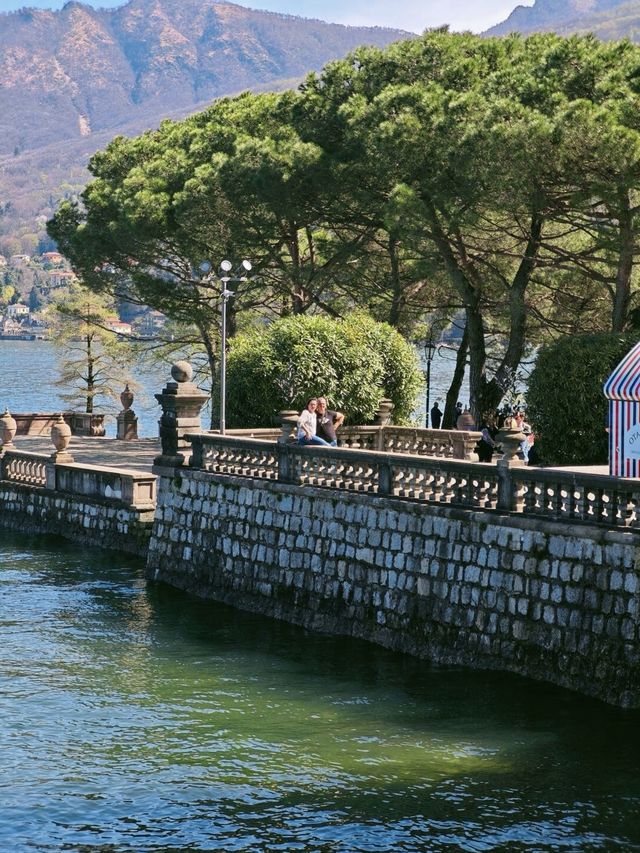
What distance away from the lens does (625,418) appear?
701 inches

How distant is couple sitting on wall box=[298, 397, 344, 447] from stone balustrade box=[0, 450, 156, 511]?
18.5 feet

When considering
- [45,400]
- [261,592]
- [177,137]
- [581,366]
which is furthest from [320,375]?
[45,400]

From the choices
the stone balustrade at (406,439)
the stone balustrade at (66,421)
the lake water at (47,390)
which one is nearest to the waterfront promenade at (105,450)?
the stone balustrade at (66,421)

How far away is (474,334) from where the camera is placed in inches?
1486

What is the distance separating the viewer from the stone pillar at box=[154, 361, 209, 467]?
24.4 m

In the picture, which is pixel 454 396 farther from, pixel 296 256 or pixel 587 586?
pixel 587 586

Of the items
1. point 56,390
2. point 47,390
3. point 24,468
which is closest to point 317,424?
point 24,468

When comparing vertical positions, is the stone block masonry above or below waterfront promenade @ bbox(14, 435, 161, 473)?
below

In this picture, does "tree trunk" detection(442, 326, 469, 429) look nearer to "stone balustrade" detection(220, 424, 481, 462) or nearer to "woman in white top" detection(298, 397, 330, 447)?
"stone balustrade" detection(220, 424, 481, 462)

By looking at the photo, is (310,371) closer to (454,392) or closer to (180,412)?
(180,412)

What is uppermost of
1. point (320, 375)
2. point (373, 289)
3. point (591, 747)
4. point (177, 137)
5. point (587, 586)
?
point (177, 137)

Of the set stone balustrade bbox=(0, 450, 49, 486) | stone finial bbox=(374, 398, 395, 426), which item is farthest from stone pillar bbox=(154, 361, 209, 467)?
stone balustrade bbox=(0, 450, 49, 486)

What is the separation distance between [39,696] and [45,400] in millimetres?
87175

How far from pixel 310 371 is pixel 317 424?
585cm
